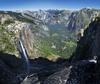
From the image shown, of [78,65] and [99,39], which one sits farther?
[99,39]

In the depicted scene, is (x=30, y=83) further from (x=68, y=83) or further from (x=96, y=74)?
(x=96, y=74)


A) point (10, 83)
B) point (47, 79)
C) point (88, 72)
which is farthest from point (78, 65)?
point (10, 83)

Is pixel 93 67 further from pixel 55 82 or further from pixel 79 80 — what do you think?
pixel 55 82

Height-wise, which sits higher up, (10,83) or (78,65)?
(78,65)

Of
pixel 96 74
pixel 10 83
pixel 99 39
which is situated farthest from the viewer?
pixel 99 39

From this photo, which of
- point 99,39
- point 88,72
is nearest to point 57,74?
point 88,72

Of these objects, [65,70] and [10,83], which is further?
[10,83]

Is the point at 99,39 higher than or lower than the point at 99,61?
lower

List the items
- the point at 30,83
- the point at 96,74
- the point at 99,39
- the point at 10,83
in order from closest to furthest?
the point at 96,74
the point at 30,83
the point at 10,83
the point at 99,39

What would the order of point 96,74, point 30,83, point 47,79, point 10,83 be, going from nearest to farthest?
point 96,74, point 47,79, point 30,83, point 10,83
